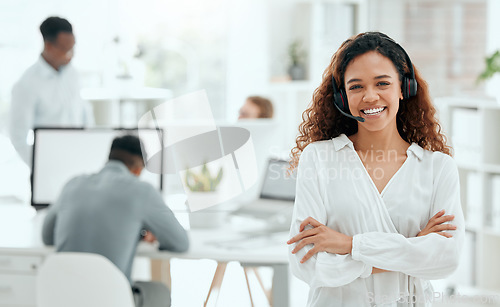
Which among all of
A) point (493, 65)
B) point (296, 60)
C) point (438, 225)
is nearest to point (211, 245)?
point (438, 225)

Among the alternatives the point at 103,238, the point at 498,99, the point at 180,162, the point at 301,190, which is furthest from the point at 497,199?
the point at 301,190

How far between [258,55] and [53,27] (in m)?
2.47

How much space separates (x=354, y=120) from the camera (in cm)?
107

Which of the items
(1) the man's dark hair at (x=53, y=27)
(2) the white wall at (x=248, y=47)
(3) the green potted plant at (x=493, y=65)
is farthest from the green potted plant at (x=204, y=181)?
(2) the white wall at (x=248, y=47)

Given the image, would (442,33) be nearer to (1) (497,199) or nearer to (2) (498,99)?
(2) (498,99)

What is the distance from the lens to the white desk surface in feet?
5.66

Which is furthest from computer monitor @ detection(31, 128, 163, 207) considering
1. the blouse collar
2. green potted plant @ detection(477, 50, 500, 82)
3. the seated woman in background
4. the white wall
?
the white wall

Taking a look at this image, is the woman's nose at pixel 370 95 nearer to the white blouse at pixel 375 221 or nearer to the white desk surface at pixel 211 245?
the white blouse at pixel 375 221

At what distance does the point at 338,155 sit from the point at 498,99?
198 centimetres

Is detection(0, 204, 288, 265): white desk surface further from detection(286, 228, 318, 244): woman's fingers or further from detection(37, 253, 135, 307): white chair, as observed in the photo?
detection(286, 228, 318, 244): woman's fingers

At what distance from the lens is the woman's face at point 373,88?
967 millimetres

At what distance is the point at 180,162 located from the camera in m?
2.03

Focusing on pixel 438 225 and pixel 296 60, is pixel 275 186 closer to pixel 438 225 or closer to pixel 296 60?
pixel 438 225

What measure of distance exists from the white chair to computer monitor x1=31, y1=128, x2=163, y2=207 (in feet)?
1.91
